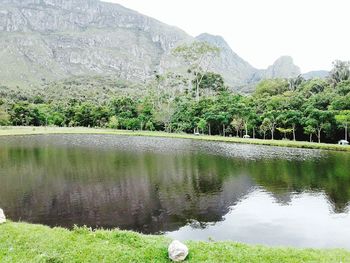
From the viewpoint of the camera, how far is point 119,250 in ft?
52.3

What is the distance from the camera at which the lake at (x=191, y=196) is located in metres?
24.4

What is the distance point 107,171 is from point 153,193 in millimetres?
12605

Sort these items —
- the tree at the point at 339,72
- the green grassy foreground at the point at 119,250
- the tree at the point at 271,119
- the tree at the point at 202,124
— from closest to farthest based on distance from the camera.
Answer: the green grassy foreground at the point at 119,250
the tree at the point at 271,119
the tree at the point at 202,124
the tree at the point at 339,72

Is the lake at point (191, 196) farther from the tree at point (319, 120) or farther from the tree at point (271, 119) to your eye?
the tree at point (271, 119)

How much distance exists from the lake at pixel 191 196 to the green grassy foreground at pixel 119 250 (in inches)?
176

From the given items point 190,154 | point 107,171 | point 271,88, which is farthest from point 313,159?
point 271,88

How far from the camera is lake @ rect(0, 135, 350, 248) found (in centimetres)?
2439

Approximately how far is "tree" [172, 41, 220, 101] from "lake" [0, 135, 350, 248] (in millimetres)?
81650

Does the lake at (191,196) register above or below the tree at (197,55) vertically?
below

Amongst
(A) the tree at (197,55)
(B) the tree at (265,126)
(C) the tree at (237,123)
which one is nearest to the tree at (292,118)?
(B) the tree at (265,126)

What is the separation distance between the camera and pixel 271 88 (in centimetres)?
14125

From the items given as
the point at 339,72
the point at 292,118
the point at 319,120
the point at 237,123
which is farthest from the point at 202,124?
the point at 339,72

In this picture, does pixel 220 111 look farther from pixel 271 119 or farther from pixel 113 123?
pixel 113 123

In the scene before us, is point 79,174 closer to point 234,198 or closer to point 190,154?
point 234,198
